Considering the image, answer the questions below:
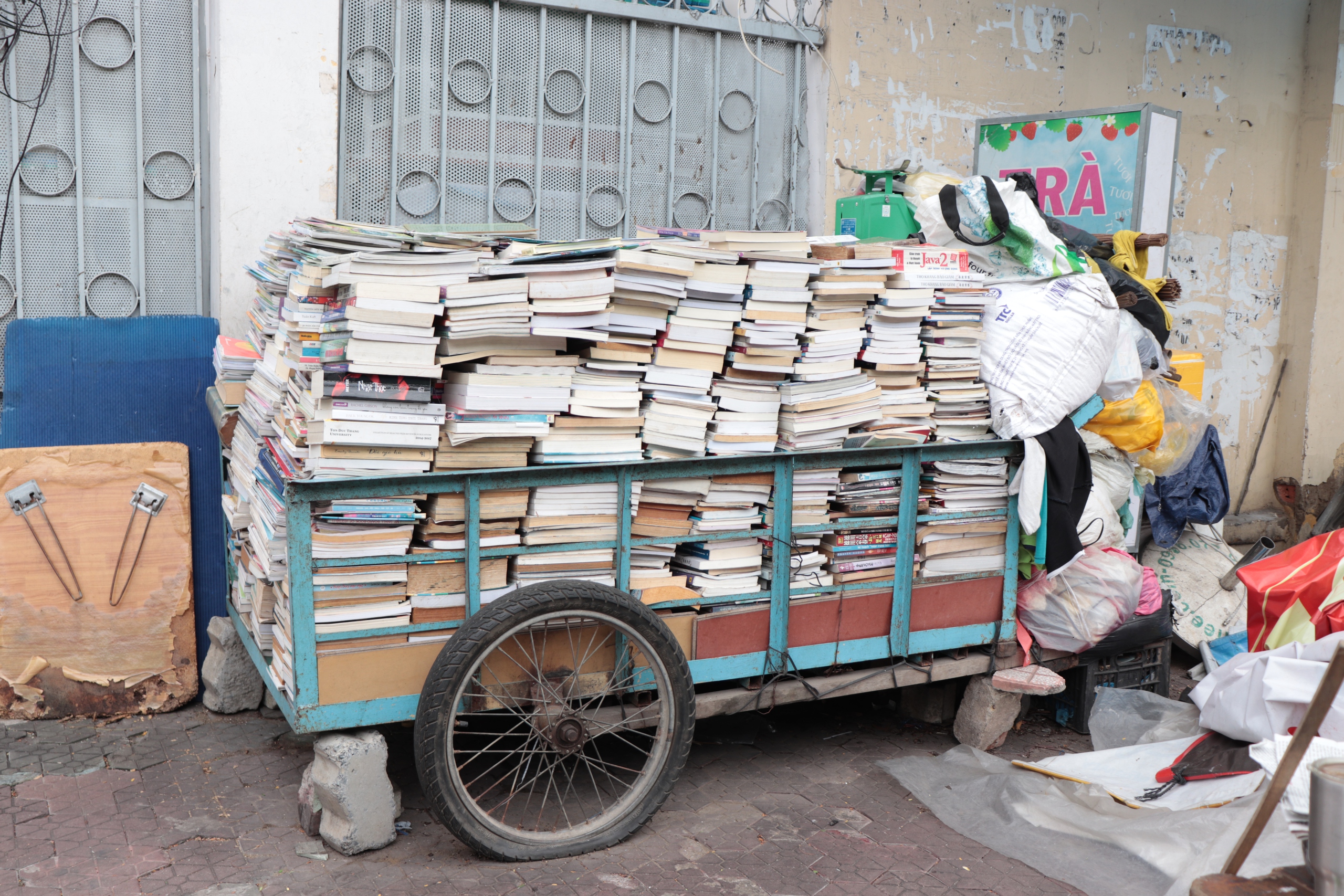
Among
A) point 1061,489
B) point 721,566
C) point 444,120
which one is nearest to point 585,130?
point 444,120

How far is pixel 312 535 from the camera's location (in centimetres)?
321

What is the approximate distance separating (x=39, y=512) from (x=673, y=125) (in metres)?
3.58

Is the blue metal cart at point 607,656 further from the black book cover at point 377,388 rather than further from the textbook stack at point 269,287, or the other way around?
the textbook stack at point 269,287

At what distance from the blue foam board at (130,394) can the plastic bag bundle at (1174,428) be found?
4.20m

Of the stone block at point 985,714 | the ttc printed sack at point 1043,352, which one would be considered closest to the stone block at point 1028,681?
the stone block at point 985,714

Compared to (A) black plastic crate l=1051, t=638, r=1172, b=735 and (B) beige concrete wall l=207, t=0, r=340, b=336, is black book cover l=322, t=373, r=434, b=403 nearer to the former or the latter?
(B) beige concrete wall l=207, t=0, r=340, b=336

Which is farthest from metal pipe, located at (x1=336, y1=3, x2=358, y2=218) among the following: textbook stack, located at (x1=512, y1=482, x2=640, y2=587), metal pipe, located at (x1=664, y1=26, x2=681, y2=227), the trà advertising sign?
the trà advertising sign

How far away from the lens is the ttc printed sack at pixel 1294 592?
14.0 ft

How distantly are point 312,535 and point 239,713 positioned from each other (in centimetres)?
187

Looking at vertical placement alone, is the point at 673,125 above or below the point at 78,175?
above

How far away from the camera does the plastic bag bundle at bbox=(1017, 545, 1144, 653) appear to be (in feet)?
14.6

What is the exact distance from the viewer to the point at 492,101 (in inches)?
213

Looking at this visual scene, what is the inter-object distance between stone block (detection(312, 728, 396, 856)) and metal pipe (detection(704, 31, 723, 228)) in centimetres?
362

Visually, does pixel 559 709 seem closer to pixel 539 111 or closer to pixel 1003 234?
pixel 1003 234
